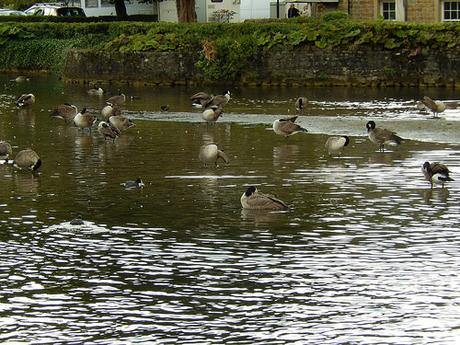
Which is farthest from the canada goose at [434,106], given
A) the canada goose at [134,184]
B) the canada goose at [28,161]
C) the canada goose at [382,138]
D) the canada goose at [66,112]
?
the canada goose at [134,184]

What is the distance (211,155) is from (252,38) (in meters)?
21.2

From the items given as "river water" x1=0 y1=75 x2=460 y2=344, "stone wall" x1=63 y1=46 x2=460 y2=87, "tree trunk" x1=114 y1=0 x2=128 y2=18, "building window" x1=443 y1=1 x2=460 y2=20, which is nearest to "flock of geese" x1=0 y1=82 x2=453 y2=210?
"river water" x1=0 y1=75 x2=460 y2=344

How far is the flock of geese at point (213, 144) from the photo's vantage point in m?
17.0

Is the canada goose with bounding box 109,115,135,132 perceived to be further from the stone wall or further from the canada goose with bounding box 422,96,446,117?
the stone wall

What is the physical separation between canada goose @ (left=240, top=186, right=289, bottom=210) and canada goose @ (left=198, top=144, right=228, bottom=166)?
173 inches

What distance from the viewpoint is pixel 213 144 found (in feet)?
77.7

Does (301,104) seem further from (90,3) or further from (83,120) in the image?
(90,3)

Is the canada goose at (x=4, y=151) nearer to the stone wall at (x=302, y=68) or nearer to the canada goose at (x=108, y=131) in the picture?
the canada goose at (x=108, y=131)

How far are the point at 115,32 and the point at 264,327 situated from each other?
35390 mm

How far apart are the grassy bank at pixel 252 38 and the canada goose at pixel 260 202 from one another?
2347 centimetres

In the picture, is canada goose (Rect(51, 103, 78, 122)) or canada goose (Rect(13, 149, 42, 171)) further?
canada goose (Rect(51, 103, 78, 122))

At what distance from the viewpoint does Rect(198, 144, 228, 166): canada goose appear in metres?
21.3

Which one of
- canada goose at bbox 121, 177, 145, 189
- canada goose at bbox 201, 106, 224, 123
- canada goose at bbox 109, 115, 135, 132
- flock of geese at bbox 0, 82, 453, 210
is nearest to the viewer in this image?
flock of geese at bbox 0, 82, 453, 210

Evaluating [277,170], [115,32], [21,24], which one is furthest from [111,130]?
[21,24]
